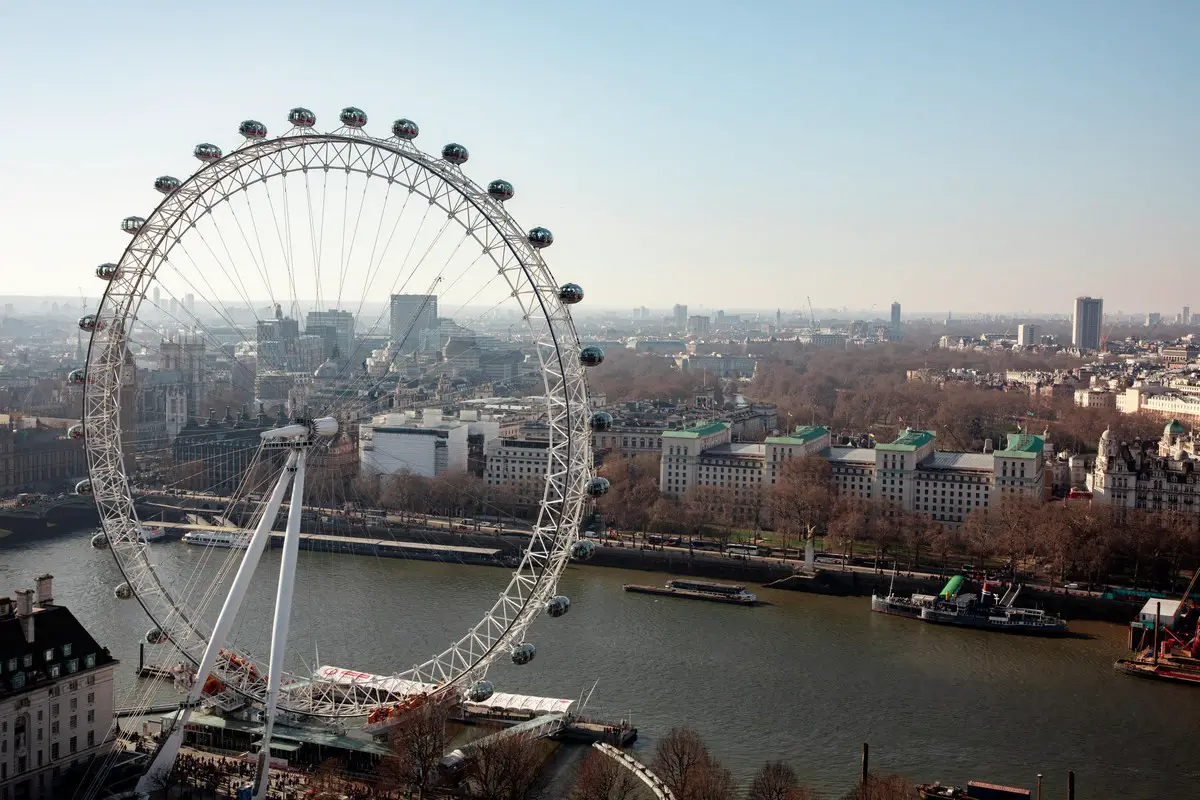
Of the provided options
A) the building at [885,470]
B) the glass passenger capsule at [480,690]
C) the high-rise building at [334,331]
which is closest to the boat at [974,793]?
the glass passenger capsule at [480,690]

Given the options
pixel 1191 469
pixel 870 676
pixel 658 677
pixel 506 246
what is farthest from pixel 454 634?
pixel 1191 469

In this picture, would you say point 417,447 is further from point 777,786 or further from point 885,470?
point 777,786

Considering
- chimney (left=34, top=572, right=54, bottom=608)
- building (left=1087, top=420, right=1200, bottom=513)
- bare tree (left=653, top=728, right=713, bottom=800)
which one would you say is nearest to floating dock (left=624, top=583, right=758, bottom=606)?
bare tree (left=653, top=728, right=713, bottom=800)

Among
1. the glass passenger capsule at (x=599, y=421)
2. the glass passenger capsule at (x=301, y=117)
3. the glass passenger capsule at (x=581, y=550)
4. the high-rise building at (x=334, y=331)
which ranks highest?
the glass passenger capsule at (x=301, y=117)

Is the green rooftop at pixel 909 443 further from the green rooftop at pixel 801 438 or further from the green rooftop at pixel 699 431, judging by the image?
the green rooftop at pixel 699 431

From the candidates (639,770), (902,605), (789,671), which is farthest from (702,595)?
(639,770)

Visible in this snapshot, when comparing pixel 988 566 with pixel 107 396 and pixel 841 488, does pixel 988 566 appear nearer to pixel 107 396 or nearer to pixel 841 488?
pixel 841 488

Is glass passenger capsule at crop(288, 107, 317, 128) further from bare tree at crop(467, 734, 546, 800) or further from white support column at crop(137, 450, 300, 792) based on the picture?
bare tree at crop(467, 734, 546, 800)
